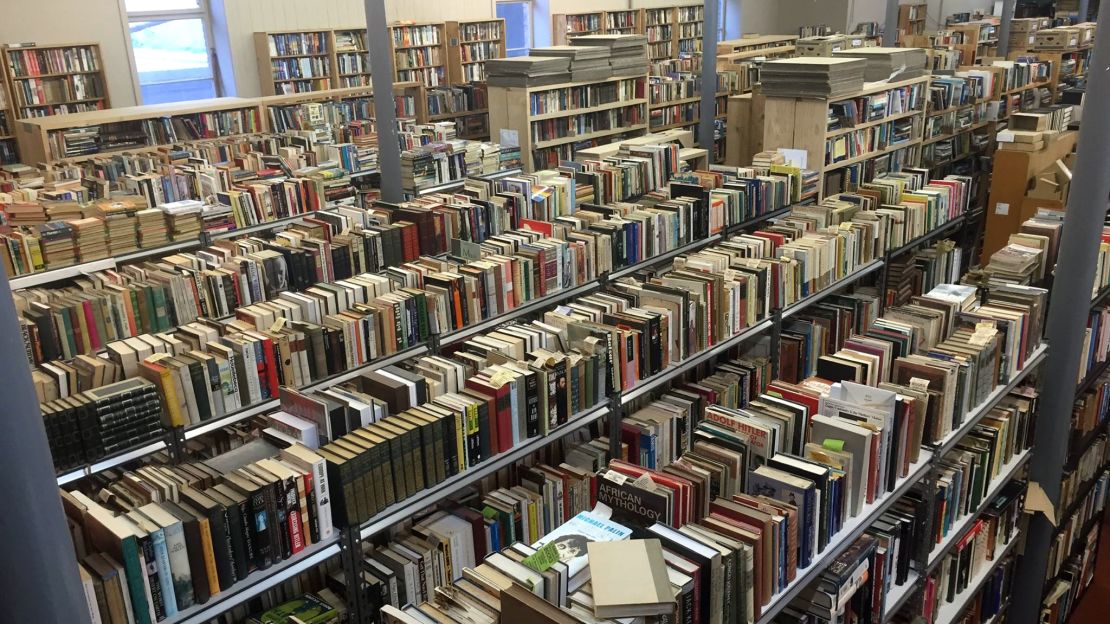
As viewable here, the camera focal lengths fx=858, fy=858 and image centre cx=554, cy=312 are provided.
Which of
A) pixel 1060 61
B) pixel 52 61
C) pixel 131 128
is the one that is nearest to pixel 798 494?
pixel 131 128

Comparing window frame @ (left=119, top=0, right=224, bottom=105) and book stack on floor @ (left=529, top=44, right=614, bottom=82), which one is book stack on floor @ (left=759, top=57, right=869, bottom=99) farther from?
window frame @ (left=119, top=0, right=224, bottom=105)

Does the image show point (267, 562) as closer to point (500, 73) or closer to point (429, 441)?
point (429, 441)

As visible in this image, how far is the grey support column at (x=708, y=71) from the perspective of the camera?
964cm

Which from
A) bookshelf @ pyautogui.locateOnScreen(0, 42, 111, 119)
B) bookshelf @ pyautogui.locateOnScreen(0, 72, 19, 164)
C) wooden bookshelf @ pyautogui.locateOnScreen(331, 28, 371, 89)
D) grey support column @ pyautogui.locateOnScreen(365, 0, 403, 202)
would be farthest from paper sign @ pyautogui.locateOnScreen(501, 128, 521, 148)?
bookshelf @ pyautogui.locateOnScreen(0, 72, 19, 164)

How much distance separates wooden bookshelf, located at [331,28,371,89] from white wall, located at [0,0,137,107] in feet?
9.76

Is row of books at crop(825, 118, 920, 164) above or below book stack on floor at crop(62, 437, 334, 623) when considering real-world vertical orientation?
above

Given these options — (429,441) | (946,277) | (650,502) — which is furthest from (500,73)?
(650,502)

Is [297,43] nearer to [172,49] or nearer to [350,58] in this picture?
[350,58]

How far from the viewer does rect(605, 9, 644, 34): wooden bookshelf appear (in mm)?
17188

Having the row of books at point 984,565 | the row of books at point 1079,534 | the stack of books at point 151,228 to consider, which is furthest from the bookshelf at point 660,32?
the row of books at point 984,565

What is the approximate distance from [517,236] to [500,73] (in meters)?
4.74

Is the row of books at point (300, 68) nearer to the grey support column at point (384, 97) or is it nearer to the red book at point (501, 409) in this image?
the grey support column at point (384, 97)

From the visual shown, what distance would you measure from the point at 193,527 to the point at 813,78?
7246 mm

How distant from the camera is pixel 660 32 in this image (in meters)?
18.1
